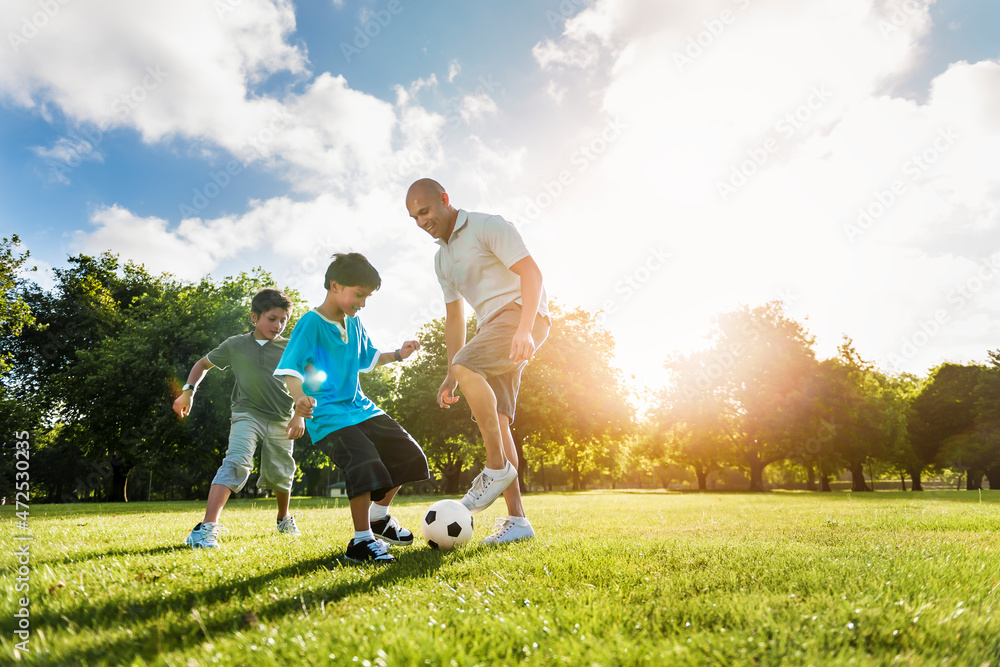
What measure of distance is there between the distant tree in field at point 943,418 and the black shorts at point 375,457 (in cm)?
4845

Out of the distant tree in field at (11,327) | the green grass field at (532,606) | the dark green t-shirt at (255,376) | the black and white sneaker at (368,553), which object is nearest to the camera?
the green grass field at (532,606)

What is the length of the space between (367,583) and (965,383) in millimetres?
53854

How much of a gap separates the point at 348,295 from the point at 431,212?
3.34 feet

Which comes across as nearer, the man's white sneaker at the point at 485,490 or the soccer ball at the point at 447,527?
the soccer ball at the point at 447,527

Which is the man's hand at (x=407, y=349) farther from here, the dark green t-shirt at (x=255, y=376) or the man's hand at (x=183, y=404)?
the man's hand at (x=183, y=404)

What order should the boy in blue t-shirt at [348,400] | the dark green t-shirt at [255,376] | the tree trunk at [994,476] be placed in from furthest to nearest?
1. the tree trunk at [994,476]
2. the dark green t-shirt at [255,376]
3. the boy in blue t-shirt at [348,400]

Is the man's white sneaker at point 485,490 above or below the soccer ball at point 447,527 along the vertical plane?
above

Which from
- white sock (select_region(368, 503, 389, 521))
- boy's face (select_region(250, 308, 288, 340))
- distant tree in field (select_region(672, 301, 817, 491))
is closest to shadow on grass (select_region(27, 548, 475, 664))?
white sock (select_region(368, 503, 389, 521))

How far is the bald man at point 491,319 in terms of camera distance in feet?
14.1

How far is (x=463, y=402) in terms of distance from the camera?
28.6 m

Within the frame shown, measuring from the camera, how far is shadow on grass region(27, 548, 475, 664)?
1927mm

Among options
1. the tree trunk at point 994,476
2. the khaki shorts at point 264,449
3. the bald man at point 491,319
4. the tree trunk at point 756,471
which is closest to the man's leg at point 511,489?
the bald man at point 491,319

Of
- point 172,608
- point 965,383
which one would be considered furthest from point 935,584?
point 965,383

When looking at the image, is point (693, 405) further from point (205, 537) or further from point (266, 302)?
point (205, 537)
